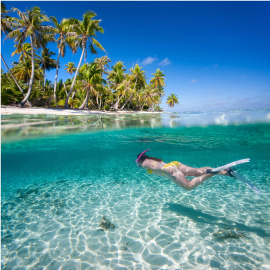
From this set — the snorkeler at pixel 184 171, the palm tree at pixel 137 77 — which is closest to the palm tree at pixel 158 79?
the palm tree at pixel 137 77

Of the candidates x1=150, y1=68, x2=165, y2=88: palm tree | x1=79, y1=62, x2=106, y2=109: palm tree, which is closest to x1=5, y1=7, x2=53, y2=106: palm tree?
x1=79, y1=62, x2=106, y2=109: palm tree

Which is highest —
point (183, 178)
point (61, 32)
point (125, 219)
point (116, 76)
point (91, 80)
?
point (61, 32)

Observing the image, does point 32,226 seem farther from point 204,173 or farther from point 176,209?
point 204,173

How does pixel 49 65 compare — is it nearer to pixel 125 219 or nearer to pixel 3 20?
pixel 3 20

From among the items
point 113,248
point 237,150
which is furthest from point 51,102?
point 113,248

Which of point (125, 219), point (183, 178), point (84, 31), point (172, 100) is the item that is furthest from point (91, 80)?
point (172, 100)

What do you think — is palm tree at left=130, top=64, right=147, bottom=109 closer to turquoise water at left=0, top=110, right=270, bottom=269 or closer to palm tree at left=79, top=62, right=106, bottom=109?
palm tree at left=79, top=62, right=106, bottom=109

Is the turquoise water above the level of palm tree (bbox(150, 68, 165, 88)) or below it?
below

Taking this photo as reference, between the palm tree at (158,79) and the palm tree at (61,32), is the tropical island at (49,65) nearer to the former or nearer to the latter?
the palm tree at (61,32)

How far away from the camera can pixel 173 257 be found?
3.09m

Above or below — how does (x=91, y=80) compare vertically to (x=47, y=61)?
below

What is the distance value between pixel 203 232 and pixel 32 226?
4157 millimetres

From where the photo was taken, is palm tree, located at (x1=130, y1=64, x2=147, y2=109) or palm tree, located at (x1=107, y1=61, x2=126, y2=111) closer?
palm tree, located at (x1=107, y1=61, x2=126, y2=111)

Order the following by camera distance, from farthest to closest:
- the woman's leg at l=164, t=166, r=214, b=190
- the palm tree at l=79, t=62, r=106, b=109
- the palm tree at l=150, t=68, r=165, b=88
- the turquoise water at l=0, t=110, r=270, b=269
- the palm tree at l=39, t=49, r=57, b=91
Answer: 1. the palm tree at l=150, t=68, r=165, b=88
2. the palm tree at l=39, t=49, r=57, b=91
3. the palm tree at l=79, t=62, r=106, b=109
4. the woman's leg at l=164, t=166, r=214, b=190
5. the turquoise water at l=0, t=110, r=270, b=269
